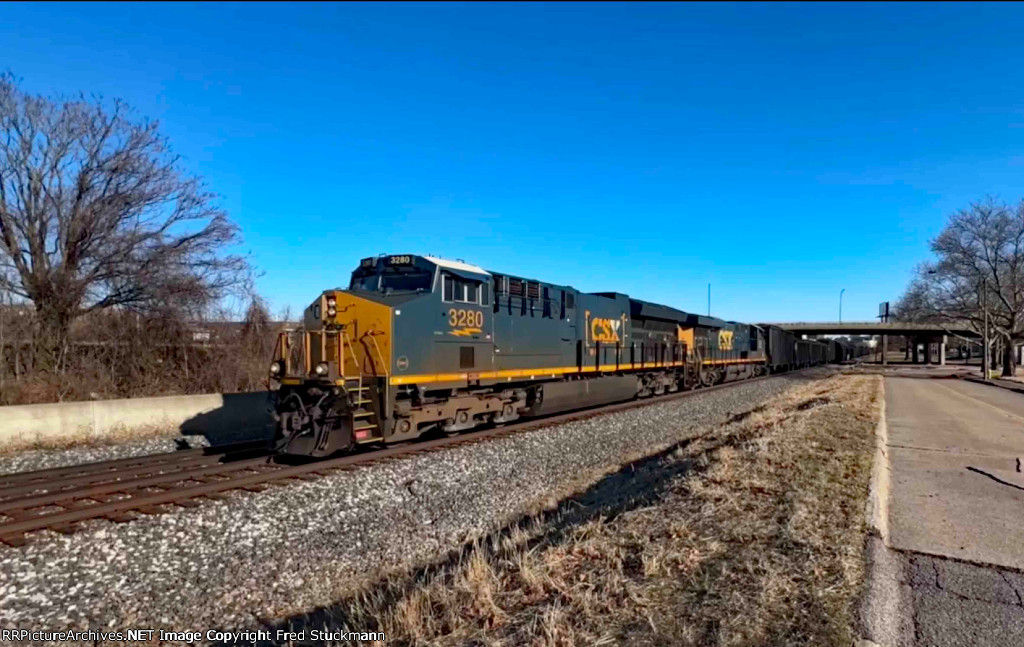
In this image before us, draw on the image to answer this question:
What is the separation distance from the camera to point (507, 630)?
3.56 metres

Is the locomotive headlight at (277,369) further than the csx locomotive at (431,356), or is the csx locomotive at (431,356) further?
the locomotive headlight at (277,369)

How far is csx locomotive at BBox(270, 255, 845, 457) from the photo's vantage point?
10.2 m

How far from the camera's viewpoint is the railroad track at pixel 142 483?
7.00 m

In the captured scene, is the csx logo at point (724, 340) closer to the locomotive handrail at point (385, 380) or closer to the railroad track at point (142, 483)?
the railroad track at point (142, 483)

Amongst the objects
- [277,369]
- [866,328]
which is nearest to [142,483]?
[277,369]

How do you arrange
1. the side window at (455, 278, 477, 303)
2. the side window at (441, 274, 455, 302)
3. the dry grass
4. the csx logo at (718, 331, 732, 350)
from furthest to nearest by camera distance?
the csx logo at (718, 331, 732, 350)
the side window at (455, 278, 477, 303)
the side window at (441, 274, 455, 302)
the dry grass

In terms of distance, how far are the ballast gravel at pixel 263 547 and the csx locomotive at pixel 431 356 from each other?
50.1 inches

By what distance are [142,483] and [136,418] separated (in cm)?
598

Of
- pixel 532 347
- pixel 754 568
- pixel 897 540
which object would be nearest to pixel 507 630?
pixel 754 568

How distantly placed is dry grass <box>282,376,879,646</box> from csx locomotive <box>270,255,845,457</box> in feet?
14.4

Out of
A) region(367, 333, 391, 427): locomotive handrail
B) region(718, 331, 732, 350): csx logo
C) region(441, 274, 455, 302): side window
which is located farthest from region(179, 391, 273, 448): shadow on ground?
region(718, 331, 732, 350): csx logo

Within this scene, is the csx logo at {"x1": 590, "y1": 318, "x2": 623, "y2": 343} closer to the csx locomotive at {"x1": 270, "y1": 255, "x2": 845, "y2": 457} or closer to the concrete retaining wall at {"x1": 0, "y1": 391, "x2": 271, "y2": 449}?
the csx locomotive at {"x1": 270, "y1": 255, "x2": 845, "y2": 457}

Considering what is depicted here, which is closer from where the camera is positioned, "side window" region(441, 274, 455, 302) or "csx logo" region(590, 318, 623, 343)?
"side window" region(441, 274, 455, 302)

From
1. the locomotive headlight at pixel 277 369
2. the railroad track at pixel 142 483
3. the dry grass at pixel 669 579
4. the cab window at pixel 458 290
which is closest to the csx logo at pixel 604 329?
the cab window at pixel 458 290
